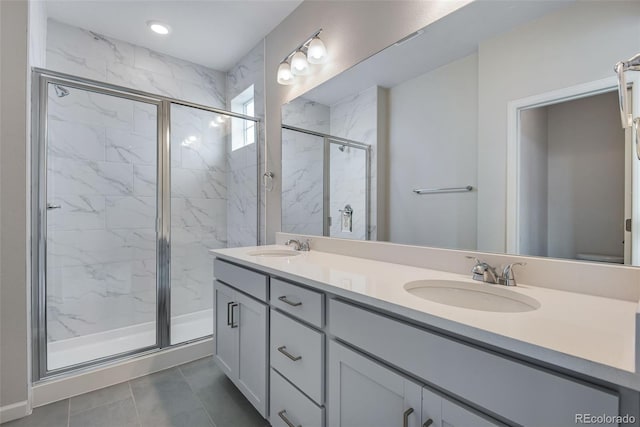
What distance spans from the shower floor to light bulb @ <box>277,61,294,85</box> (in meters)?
2.05

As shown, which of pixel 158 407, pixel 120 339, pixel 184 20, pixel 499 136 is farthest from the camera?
pixel 120 339

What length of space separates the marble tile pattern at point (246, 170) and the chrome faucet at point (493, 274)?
5.85 feet

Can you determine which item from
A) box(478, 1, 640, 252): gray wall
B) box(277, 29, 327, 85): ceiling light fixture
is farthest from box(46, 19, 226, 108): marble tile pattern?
box(478, 1, 640, 252): gray wall

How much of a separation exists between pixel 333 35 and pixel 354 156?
0.80 m

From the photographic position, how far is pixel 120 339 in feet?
7.84

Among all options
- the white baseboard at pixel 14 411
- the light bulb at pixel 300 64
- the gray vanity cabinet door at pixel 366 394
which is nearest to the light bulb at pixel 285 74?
the light bulb at pixel 300 64

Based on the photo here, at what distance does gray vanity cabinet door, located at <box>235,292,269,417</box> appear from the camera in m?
1.36

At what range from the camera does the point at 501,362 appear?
1.97 ft

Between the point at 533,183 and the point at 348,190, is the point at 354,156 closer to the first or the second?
the point at 348,190

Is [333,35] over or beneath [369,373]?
over

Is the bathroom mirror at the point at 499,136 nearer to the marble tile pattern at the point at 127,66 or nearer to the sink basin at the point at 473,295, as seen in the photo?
the sink basin at the point at 473,295

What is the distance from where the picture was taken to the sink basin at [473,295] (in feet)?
2.97

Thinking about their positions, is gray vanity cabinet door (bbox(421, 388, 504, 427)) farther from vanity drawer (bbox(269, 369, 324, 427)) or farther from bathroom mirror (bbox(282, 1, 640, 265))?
bathroom mirror (bbox(282, 1, 640, 265))

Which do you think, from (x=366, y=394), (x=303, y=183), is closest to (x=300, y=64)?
(x=303, y=183)
